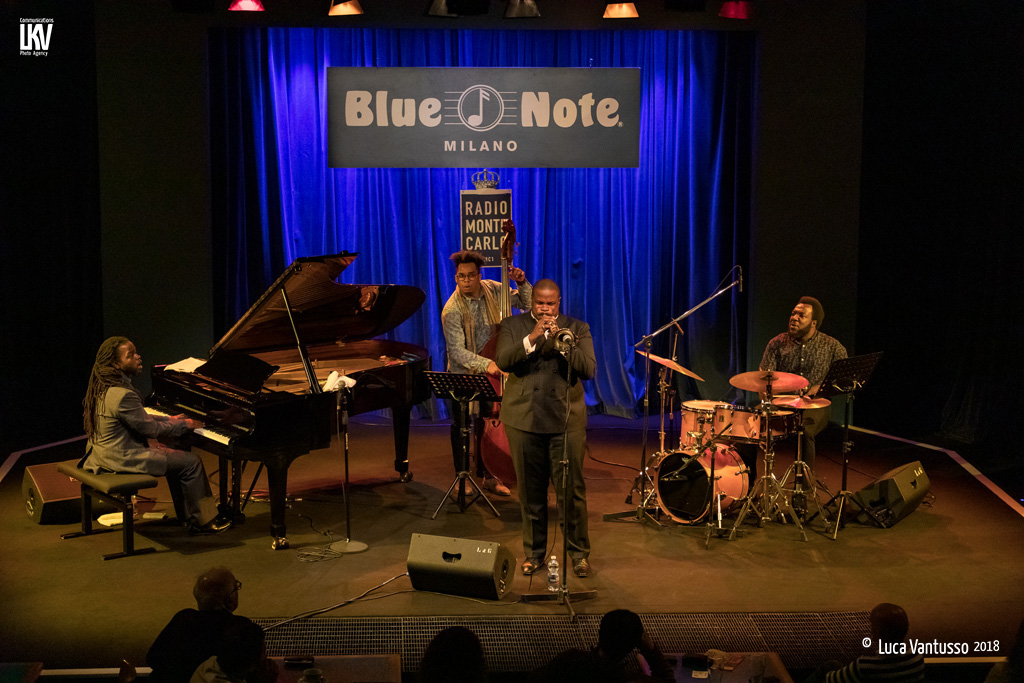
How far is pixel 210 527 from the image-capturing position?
674cm

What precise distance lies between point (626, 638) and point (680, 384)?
700 cm

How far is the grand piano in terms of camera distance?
244 inches

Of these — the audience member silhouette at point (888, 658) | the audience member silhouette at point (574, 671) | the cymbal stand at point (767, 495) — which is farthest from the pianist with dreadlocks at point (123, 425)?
the audience member silhouette at point (888, 658)

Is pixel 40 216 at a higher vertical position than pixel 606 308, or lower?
higher

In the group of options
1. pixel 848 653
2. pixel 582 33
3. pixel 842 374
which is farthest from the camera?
pixel 582 33

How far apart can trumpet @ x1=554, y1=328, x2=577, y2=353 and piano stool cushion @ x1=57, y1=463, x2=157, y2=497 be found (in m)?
2.90

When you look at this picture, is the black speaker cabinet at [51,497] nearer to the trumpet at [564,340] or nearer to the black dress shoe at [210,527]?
the black dress shoe at [210,527]

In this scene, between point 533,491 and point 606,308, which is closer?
point 533,491

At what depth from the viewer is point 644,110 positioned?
404 inches

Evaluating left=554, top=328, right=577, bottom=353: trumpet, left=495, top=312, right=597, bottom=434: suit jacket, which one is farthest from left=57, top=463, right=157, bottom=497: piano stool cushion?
left=554, top=328, right=577, bottom=353: trumpet

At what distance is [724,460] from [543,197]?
4.42 metres

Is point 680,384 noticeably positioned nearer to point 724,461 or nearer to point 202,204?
point 724,461

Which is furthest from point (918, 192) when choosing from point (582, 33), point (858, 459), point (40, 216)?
point (40, 216)

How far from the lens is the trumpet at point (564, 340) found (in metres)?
5.12
